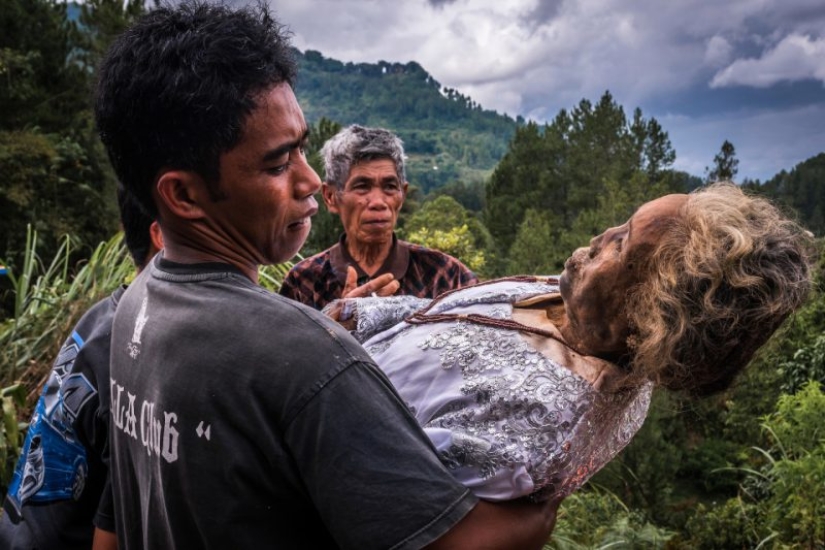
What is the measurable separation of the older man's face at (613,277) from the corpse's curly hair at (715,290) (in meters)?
0.03

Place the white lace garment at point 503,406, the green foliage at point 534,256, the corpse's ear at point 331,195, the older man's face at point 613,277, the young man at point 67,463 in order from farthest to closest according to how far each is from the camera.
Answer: the green foliage at point 534,256
the corpse's ear at point 331,195
the young man at point 67,463
the older man's face at point 613,277
the white lace garment at point 503,406

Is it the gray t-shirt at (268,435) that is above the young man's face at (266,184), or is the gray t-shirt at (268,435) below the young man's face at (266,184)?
below

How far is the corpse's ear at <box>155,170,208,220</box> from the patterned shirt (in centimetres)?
198

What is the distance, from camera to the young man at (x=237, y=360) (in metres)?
0.96

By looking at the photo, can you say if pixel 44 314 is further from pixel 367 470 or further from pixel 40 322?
pixel 367 470

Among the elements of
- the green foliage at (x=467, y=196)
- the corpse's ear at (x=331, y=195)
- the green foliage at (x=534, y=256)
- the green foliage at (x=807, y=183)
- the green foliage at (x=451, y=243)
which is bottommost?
the green foliage at (x=534, y=256)

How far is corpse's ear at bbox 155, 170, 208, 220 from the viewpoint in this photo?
1135 mm

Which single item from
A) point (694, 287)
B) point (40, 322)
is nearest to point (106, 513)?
point (694, 287)

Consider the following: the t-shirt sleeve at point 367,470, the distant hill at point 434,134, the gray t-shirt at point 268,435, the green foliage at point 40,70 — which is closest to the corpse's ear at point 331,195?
the gray t-shirt at point 268,435

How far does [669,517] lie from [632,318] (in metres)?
16.8

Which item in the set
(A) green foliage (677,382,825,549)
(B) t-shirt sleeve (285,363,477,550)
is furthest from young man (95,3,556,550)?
(A) green foliage (677,382,825,549)

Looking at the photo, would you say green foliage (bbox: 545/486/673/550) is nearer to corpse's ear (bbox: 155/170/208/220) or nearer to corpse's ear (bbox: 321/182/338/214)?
corpse's ear (bbox: 321/182/338/214)

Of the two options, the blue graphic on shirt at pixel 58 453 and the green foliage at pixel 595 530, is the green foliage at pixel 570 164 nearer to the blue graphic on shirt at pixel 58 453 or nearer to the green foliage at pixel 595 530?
the green foliage at pixel 595 530

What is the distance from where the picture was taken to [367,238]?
3230mm
